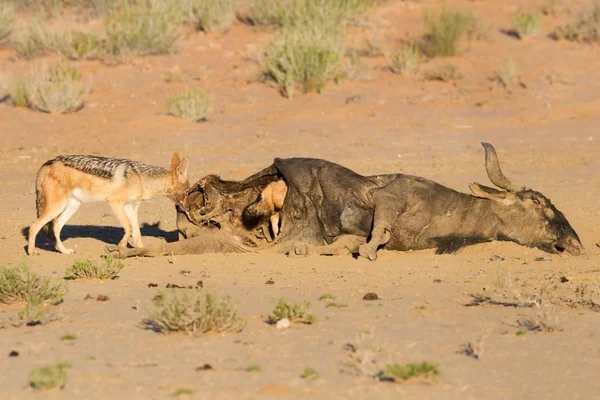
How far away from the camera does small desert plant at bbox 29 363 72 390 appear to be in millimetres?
5926

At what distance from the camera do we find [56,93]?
20.4 meters

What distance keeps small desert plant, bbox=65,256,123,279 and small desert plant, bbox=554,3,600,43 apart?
1965 centimetres

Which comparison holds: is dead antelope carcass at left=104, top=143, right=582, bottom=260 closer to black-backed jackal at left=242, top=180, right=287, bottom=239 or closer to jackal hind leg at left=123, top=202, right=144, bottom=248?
black-backed jackal at left=242, top=180, right=287, bottom=239

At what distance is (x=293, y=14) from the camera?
89.3 feet

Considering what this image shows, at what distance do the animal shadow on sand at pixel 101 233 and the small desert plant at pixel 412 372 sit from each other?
19.8 feet

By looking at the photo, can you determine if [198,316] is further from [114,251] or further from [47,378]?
[114,251]

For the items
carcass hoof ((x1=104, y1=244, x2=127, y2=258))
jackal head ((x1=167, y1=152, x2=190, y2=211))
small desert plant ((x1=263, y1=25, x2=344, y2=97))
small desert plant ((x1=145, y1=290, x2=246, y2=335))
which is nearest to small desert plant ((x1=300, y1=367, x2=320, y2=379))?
small desert plant ((x1=145, y1=290, x2=246, y2=335))

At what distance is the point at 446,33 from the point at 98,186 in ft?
54.3

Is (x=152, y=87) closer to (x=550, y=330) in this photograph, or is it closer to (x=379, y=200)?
(x=379, y=200)

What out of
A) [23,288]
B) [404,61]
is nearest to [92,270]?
[23,288]

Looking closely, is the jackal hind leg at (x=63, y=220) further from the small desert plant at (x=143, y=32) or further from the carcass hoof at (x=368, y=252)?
the small desert plant at (x=143, y=32)

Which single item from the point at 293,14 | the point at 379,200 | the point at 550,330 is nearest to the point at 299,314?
the point at 550,330

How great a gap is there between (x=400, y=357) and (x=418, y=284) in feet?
8.47

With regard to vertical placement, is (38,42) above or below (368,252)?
below
